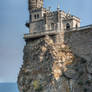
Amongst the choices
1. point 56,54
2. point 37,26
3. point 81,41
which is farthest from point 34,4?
point 81,41

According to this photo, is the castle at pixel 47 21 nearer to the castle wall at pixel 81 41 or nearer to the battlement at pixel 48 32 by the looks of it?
the battlement at pixel 48 32

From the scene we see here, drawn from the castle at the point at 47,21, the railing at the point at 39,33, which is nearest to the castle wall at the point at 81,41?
the castle at the point at 47,21

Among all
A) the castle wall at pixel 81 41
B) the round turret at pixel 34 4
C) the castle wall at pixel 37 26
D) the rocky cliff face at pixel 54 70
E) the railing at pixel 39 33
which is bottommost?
the rocky cliff face at pixel 54 70

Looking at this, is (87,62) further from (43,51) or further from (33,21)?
(33,21)

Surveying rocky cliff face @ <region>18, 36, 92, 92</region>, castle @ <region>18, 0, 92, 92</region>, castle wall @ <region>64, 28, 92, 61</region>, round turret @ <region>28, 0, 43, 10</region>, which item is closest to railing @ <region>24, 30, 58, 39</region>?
castle @ <region>18, 0, 92, 92</region>

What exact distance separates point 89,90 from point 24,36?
61.2 ft

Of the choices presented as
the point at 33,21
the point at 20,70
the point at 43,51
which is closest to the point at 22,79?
the point at 20,70

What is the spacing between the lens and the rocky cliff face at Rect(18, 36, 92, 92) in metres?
73.1

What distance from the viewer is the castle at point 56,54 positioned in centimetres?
7331

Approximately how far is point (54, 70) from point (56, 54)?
136 inches

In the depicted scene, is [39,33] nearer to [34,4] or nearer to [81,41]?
[34,4]

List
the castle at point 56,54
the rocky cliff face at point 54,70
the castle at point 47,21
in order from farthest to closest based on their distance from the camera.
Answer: the castle at point 47,21, the castle at point 56,54, the rocky cliff face at point 54,70

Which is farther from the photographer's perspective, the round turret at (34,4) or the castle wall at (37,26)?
the round turret at (34,4)

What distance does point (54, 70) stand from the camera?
73.9m
